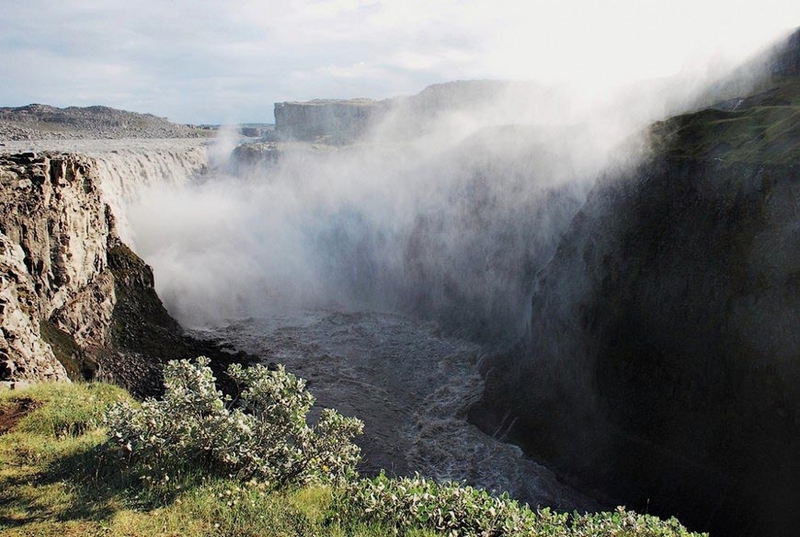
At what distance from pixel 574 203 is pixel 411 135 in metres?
49.6

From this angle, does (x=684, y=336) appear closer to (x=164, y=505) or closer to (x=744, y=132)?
(x=744, y=132)

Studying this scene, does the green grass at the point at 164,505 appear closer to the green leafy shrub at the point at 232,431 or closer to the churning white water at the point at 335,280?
the green leafy shrub at the point at 232,431

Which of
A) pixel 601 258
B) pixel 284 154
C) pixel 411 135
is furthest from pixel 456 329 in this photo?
pixel 411 135

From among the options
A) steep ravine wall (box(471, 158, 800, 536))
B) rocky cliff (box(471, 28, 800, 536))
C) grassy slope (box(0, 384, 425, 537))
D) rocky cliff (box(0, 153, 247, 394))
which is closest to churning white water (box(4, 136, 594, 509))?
steep ravine wall (box(471, 158, 800, 536))

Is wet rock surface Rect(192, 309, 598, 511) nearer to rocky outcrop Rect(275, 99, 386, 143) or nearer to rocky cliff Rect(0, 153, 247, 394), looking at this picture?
rocky cliff Rect(0, 153, 247, 394)

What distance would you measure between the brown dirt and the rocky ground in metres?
54.3

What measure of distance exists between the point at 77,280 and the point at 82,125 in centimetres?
6460

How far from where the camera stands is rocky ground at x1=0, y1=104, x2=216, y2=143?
6788 cm

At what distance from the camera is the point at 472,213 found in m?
40.3

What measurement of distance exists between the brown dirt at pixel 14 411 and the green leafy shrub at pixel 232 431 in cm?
263

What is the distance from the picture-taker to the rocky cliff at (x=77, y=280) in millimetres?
22109

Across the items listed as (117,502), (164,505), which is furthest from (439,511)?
(117,502)

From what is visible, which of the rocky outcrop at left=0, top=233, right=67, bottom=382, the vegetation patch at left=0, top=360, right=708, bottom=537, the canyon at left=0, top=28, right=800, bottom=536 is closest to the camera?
the vegetation patch at left=0, top=360, right=708, bottom=537

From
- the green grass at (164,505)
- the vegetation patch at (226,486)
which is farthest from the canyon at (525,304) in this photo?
the vegetation patch at (226,486)
